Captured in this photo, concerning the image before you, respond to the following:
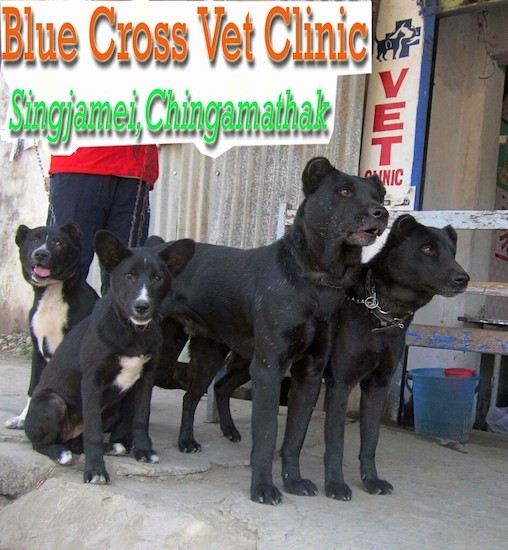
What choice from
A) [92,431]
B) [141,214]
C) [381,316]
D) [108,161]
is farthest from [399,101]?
[92,431]

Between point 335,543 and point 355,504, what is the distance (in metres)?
0.55

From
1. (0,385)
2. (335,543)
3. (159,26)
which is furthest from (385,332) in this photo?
(0,385)

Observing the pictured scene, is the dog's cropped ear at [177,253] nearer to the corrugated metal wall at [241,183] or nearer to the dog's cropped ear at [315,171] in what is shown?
the dog's cropped ear at [315,171]

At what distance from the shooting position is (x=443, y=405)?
515 centimetres

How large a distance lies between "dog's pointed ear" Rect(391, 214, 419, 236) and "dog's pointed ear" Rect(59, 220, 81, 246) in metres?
1.79

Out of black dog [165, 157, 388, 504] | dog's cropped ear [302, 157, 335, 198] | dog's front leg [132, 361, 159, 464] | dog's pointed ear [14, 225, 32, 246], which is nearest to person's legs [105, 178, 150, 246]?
dog's pointed ear [14, 225, 32, 246]

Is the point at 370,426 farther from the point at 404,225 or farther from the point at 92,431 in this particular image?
the point at 92,431

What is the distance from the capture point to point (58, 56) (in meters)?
5.27

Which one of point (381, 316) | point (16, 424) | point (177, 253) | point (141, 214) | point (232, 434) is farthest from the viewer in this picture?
point (141, 214)

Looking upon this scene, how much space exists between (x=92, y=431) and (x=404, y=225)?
1785mm

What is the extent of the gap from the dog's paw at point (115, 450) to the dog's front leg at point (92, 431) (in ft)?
0.89

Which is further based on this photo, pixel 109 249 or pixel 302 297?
pixel 109 249

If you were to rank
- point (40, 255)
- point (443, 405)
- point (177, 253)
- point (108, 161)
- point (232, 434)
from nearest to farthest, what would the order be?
point (177, 253) → point (40, 255) → point (232, 434) → point (108, 161) → point (443, 405)

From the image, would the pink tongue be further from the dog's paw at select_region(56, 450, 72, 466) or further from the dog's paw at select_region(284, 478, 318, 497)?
the dog's paw at select_region(284, 478, 318, 497)
